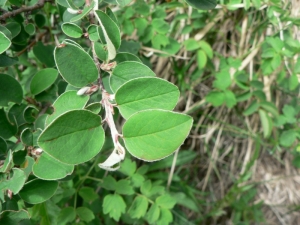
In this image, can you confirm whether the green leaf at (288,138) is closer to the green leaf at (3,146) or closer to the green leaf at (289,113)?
the green leaf at (289,113)

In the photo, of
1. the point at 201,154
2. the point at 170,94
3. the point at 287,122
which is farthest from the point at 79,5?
the point at 201,154

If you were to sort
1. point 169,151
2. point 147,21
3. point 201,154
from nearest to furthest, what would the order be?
point 169,151, point 147,21, point 201,154

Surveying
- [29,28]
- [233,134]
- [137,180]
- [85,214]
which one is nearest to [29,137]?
[29,28]

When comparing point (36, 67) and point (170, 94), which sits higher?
point (170, 94)

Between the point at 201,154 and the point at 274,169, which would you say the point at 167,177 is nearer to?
the point at 201,154

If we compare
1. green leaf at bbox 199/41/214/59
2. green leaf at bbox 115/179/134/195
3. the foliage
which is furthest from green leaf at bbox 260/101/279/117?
green leaf at bbox 115/179/134/195

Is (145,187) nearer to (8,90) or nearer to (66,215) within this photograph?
(66,215)

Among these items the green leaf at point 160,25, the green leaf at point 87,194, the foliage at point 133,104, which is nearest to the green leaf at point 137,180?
the foliage at point 133,104
